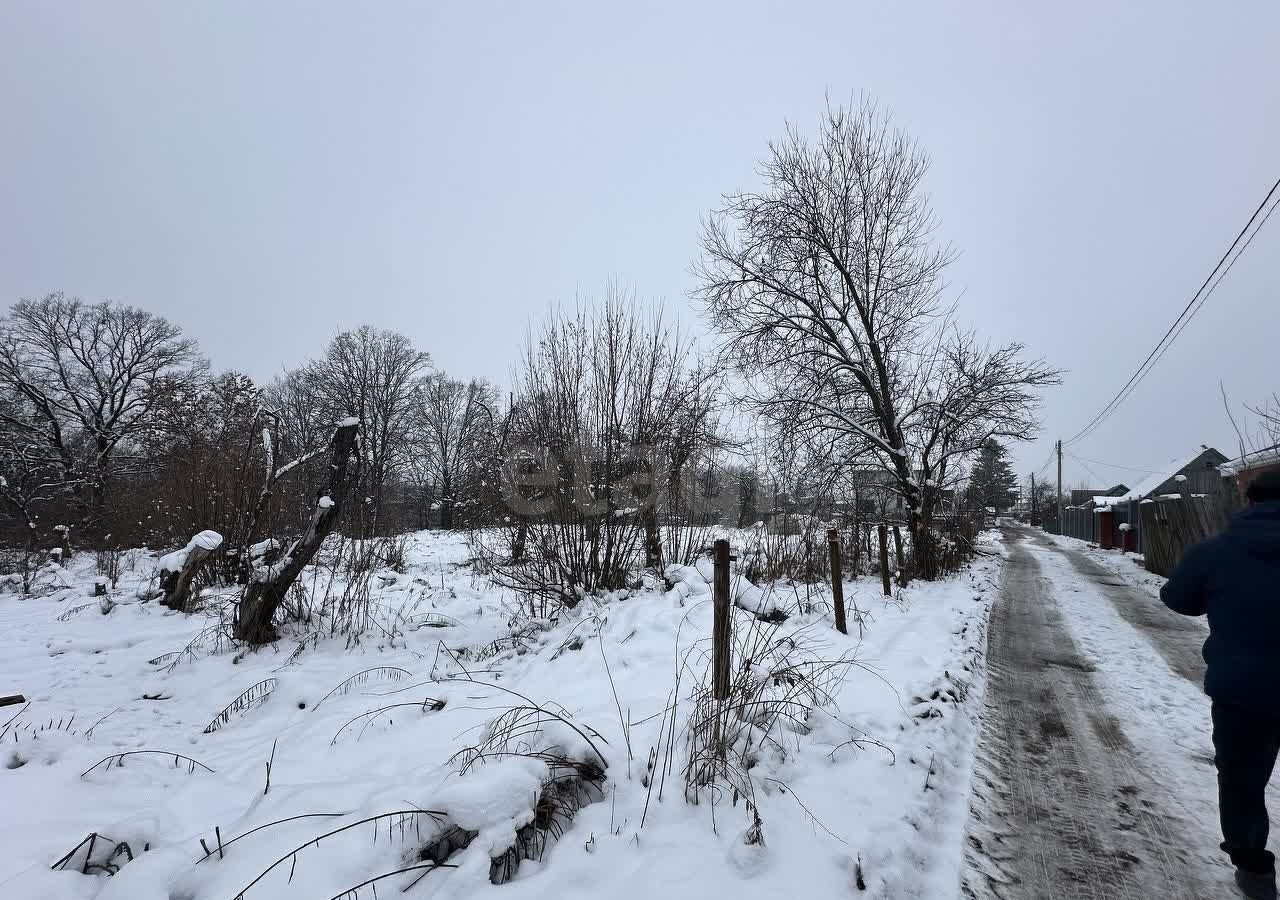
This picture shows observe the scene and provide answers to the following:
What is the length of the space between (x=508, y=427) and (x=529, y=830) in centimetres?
501

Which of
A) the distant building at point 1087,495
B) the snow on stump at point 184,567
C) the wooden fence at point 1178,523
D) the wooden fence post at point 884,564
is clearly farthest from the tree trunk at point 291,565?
the distant building at point 1087,495

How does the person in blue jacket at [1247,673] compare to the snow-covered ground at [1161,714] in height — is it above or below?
above

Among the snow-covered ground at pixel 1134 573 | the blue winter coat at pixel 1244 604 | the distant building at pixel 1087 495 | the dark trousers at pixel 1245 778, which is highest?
the distant building at pixel 1087 495

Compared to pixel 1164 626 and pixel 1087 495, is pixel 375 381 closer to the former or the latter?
pixel 1164 626

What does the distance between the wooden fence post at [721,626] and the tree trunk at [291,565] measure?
176 inches

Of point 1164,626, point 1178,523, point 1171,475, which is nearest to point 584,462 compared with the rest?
point 1164,626

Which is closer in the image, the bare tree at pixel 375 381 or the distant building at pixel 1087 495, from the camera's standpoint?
the bare tree at pixel 375 381

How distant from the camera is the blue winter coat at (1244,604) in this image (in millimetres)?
2062

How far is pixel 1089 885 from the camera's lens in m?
2.14

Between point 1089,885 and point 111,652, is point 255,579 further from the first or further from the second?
point 1089,885

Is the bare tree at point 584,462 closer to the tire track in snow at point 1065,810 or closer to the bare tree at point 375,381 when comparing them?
the tire track in snow at point 1065,810

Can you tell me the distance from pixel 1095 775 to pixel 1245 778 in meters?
1.09

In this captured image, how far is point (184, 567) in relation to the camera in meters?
6.36

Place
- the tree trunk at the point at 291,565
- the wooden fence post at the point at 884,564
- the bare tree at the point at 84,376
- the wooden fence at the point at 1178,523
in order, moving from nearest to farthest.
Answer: the tree trunk at the point at 291,565 → the wooden fence post at the point at 884,564 → the wooden fence at the point at 1178,523 → the bare tree at the point at 84,376
